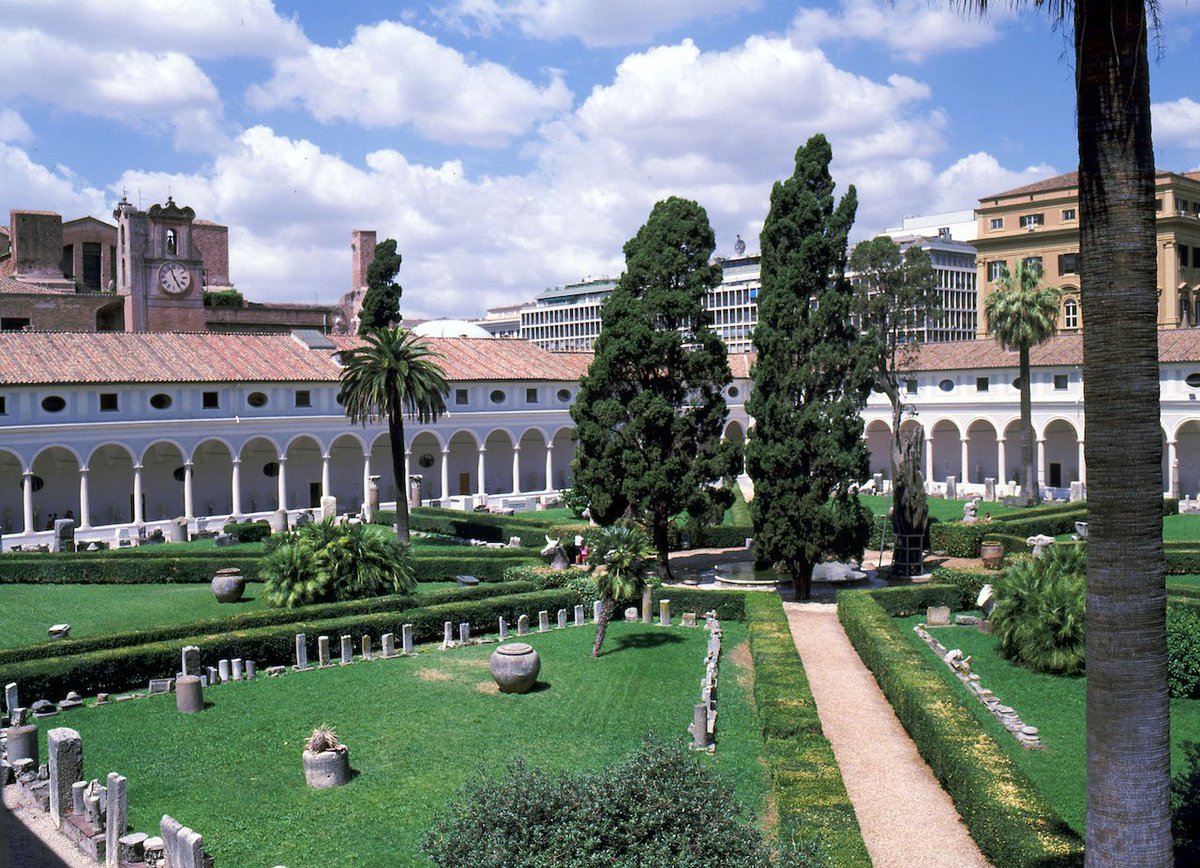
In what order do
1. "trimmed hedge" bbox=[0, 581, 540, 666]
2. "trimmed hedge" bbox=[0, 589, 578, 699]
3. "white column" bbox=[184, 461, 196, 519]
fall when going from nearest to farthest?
1. "trimmed hedge" bbox=[0, 589, 578, 699]
2. "trimmed hedge" bbox=[0, 581, 540, 666]
3. "white column" bbox=[184, 461, 196, 519]

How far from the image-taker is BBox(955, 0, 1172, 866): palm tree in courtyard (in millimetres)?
8516

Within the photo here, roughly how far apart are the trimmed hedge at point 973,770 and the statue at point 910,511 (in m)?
13.0

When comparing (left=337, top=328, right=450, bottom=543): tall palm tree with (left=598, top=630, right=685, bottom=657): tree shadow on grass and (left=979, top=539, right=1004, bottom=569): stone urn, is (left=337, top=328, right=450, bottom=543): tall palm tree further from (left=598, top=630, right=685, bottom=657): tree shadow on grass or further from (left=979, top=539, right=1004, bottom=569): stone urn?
(left=979, top=539, right=1004, bottom=569): stone urn

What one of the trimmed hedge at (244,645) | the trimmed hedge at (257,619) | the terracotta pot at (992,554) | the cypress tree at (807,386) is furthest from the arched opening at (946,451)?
the trimmed hedge at (244,645)

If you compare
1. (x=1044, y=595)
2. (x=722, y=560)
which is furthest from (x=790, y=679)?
(x=722, y=560)

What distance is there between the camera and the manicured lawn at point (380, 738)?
15664 millimetres

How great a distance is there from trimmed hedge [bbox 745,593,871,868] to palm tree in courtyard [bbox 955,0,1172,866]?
166 inches

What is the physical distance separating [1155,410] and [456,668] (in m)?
19.6

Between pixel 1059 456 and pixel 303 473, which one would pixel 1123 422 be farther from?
pixel 1059 456

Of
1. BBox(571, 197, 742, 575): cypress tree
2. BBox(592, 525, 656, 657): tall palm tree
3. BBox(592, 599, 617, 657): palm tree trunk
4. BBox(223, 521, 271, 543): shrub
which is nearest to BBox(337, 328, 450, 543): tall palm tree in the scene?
BBox(571, 197, 742, 575): cypress tree

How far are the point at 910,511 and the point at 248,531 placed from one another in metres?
26.5

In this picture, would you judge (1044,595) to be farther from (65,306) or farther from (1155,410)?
(65,306)

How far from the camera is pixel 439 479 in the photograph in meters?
61.6

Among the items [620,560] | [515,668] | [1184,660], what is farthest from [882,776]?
[620,560]
